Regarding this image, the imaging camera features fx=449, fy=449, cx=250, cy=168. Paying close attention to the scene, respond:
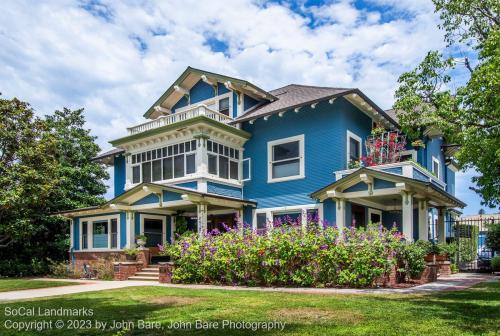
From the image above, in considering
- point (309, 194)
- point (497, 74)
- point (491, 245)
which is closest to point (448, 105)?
point (497, 74)

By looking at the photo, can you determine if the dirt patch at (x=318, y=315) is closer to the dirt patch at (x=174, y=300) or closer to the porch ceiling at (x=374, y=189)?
the dirt patch at (x=174, y=300)

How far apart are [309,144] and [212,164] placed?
4.19m

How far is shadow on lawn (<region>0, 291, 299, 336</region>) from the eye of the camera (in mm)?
6473

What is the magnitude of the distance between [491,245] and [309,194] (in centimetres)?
922

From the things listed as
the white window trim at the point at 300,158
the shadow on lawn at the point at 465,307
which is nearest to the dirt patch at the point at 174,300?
the shadow on lawn at the point at 465,307

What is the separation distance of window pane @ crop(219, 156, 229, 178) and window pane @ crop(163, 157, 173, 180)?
2323 millimetres

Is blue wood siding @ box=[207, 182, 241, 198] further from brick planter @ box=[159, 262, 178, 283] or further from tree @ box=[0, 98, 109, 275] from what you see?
tree @ box=[0, 98, 109, 275]

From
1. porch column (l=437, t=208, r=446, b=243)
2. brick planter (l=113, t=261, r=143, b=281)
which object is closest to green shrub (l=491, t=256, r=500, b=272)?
porch column (l=437, t=208, r=446, b=243)

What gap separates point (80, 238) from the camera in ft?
75.5

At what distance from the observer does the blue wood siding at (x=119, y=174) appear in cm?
2384

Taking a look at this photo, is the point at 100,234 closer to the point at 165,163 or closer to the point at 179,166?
the point at 165,163

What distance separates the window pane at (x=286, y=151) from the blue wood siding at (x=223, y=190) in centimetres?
224

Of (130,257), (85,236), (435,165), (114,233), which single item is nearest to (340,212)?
(435,165)

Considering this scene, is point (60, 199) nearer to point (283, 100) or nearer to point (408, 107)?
point (283, 100)
